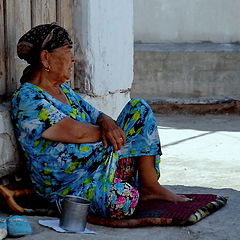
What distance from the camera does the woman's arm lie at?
350 cm

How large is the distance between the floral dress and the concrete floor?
180 mm

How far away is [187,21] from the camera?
11328 millimetres

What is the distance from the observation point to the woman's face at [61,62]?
368cm

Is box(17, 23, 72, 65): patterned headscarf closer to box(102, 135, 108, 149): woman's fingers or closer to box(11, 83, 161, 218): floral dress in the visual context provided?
box(11, 83, 161, 218): floral dress

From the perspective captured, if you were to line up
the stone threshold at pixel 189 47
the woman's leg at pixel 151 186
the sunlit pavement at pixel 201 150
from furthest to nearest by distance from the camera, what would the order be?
the stone threshold at pixel 189 47, the sunlit pavement at pixel 201 150, the woman's leg at pixel 151 186

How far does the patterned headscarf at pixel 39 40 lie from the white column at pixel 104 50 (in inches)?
39.3

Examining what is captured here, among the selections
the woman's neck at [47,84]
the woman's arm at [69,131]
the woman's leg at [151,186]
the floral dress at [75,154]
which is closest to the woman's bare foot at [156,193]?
the woman's leg at [151,186]

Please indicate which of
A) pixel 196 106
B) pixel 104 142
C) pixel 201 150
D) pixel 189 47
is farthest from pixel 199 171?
pixel 189 47

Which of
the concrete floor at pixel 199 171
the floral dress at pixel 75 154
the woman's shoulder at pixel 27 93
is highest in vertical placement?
the woman's shoulder at pixel 27 93

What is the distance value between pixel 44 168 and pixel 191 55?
25.7ft

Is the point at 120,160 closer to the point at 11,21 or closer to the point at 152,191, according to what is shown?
the point at 152,191

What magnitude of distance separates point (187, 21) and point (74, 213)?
333 inches

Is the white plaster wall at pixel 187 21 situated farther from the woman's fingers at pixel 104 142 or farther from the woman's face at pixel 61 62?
the woman's fingers at pixel 104 142

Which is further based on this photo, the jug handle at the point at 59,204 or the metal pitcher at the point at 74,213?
the jug handle at the point at 59,204
